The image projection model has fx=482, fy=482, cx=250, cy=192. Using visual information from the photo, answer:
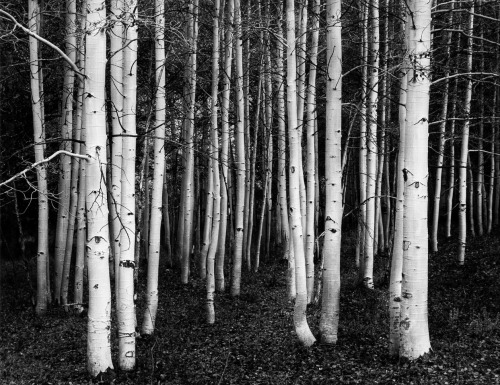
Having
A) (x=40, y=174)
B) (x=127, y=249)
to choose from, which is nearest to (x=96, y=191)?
(x=127, y=249)

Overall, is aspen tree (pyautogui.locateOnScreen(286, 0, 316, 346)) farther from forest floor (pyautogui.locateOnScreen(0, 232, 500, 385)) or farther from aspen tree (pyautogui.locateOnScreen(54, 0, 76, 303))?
aspen tree (pyautogui.locateOnScreen(54, 0, 76, 303))

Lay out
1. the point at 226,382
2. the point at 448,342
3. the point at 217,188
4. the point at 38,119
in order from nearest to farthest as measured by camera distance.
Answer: the point at 226,382
the point at 448,342
the point at 38,119
the point at 217,188

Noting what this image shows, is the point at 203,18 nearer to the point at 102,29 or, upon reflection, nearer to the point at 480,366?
the point at 102,29

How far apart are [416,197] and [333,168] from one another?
1.50 metres

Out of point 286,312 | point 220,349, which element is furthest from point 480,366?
point 286,312

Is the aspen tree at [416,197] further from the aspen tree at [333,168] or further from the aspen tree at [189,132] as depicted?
the aspen tree at [189,132]

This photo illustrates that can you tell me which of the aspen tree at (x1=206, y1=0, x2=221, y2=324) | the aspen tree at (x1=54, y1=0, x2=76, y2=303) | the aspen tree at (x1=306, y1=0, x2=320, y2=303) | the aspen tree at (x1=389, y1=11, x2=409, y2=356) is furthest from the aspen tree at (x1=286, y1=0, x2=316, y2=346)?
the aspen tree at (x1=54, y1=0, x2=76, y2=303)

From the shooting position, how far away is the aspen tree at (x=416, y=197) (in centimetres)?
633

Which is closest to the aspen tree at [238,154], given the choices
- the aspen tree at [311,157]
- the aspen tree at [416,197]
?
the aspen tree at [311,157]

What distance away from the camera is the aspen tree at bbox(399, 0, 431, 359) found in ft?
20.8

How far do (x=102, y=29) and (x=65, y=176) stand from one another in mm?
6119

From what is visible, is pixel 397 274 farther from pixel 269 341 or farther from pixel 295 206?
pixel 269 341

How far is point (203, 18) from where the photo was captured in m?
14.9

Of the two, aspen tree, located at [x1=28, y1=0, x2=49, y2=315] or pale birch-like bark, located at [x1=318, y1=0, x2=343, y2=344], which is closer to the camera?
pale birch-like bark, located at [x1=318, y1=0, x2=343, y2=344]
